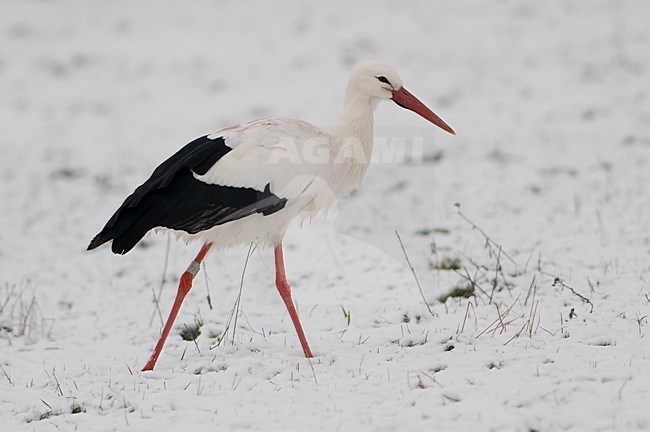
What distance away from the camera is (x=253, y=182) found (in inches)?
185

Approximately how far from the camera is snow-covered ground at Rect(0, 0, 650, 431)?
4152 millimetres

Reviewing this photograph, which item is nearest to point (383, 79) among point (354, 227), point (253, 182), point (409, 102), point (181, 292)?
point (409, 102)

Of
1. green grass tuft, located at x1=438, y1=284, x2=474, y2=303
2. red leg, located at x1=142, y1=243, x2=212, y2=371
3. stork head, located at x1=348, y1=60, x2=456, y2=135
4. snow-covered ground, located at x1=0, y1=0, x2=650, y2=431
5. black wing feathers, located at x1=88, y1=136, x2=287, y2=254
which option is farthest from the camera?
green grass tuft, located at x1=438, y1=284, x2=474, y2=303

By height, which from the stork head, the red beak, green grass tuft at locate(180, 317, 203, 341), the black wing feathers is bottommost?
green grass tuft at locate(180, 317, 203, 341)

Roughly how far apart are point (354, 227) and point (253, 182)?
2887mm

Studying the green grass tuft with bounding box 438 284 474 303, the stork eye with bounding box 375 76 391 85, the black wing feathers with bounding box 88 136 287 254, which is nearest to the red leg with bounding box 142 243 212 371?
the black wing feathers with bounding box 88 136 287 254

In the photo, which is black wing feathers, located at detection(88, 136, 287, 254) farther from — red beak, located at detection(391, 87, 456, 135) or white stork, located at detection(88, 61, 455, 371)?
red beak, located at detection(391, 87, 456, 135)

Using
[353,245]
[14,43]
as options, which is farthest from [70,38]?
[353,245]

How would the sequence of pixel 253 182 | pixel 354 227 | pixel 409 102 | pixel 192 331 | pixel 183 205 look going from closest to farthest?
pixel 183 205 → pixel 253 182 → pixel 409 102 → pixel 192 331 → pixel 354 227

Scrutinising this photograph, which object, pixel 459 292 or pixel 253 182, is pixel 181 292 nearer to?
pixel 253 182

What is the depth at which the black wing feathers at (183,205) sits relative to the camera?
15.0 feet

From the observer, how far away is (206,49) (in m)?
13.9

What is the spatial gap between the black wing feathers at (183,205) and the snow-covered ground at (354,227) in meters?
0.84

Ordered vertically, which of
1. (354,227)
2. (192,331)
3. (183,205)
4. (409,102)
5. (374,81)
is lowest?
(192,331)
